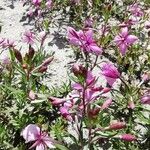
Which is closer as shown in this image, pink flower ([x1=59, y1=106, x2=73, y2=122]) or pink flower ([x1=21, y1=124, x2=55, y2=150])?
pink flower ([x1=21, y1=124, x2=55, y2=150])

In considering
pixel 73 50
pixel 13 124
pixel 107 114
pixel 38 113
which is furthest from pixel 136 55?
pixel 13 124

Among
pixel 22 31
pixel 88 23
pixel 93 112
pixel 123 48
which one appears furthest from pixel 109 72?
pixel 22 31

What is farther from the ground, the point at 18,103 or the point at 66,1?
the point at 66,1

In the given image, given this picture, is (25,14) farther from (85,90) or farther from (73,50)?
(85,90)

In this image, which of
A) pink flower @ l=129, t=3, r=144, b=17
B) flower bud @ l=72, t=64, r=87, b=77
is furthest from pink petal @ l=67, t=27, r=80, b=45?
pink flower @ l=129, t=3, r=144, b=17

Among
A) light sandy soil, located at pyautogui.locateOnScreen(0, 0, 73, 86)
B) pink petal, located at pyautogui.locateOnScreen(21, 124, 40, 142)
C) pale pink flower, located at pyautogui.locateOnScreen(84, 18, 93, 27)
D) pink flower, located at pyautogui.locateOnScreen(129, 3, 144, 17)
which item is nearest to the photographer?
pink petal, located at pyautogui.locateOnScreen(21, 124, 40, 142)

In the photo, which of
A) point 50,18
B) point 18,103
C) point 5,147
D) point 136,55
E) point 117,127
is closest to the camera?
point 117,127

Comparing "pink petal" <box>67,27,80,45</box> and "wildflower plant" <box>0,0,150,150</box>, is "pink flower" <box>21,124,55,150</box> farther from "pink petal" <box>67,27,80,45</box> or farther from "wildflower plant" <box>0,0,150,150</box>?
"pink petal" <box>67,27,80,45</box>

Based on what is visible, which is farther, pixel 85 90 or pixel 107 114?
pixel 107 114

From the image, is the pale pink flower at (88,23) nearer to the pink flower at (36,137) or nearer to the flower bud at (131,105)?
the flower bud at (131,105)
